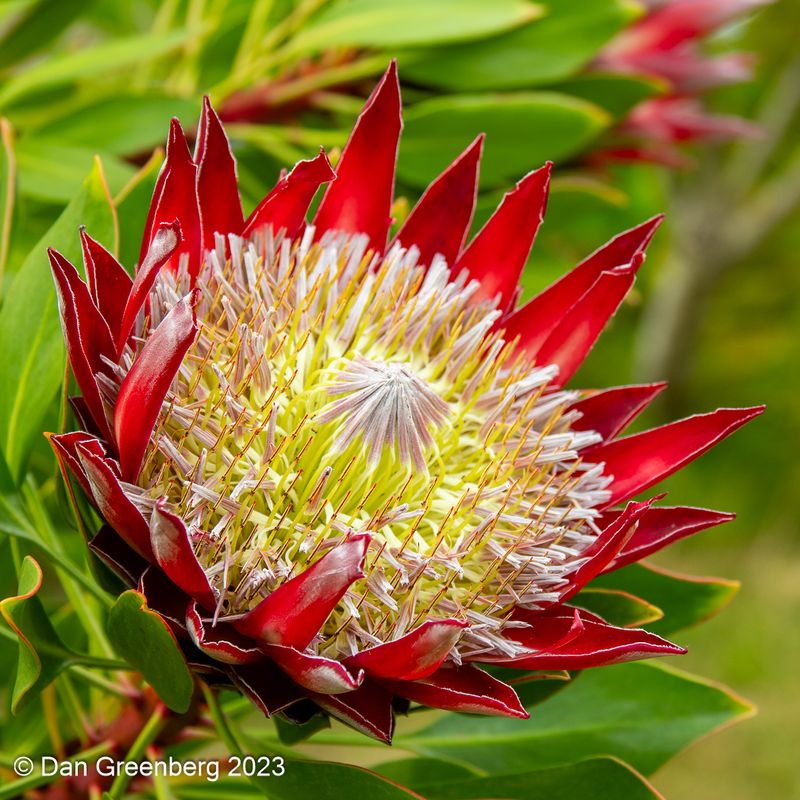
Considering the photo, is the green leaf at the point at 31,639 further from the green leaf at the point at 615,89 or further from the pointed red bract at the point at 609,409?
the green leaf at the point at 615,89

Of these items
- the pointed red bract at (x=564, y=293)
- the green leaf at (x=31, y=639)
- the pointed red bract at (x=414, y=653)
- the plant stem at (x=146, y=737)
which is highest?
the pointed red bract at (x=564, y=293)

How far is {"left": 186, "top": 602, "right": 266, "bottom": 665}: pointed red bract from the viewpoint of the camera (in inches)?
25.7

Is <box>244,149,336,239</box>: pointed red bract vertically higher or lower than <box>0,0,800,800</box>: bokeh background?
lower

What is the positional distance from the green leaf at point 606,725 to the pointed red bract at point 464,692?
359 mm

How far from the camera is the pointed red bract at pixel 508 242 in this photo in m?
0.94

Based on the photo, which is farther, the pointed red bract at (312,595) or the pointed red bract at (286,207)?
the pointed red bract at (286,207)

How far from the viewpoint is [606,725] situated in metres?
1.07

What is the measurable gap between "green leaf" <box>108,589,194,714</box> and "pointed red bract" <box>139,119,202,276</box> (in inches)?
10.3

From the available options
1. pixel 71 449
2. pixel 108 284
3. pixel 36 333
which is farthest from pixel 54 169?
pixel 71 449

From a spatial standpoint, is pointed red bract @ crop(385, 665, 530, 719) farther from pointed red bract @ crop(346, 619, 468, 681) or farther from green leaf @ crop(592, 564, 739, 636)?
green leaf @ crop(592, 564, 739, 636)

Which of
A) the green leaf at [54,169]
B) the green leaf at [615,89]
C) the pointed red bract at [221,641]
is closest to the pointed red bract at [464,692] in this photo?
the pointed red bract at [221,641]

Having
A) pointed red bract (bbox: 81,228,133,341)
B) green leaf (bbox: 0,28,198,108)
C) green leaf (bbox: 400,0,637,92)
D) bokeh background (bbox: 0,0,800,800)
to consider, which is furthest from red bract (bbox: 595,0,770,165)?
pointed red bract (bbox: 81,228,133,341)

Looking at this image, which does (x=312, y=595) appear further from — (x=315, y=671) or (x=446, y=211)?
(x=446, y=211)

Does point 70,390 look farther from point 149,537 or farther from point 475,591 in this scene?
point 475,591
